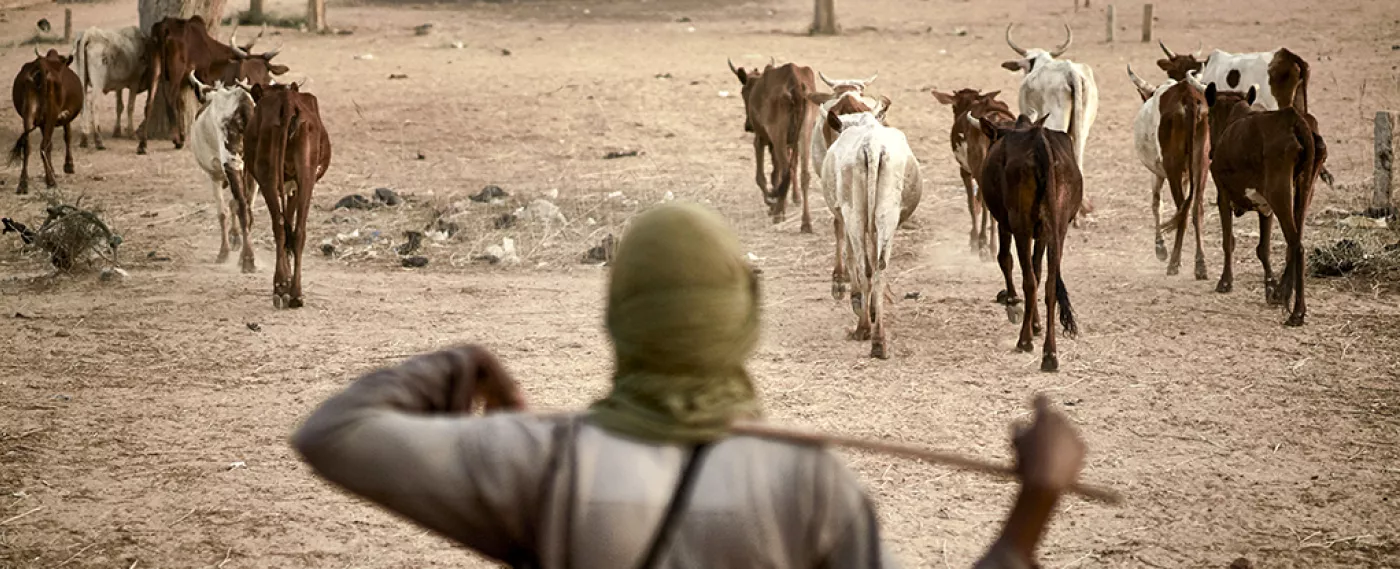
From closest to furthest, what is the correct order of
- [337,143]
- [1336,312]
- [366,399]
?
1. [366,399]
2. [1336,312]
3. [337,143]

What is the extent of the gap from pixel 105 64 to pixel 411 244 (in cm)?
743

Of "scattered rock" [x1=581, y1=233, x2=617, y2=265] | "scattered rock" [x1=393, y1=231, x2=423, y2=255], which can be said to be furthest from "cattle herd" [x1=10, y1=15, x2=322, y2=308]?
"scattered rock" [x1=581, y1=233, x2=617, y2=265]

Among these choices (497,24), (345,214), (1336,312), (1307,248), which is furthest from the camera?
(497,24)

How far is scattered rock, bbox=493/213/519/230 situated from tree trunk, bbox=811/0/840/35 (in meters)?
13.9

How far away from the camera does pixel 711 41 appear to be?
24.4 meters

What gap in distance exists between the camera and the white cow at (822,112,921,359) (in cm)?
892

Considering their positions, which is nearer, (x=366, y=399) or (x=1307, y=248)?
(x=366, y=399)

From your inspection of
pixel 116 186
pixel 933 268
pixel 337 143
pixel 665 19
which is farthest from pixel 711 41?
pixel 933 268

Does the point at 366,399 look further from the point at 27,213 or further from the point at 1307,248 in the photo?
the point at 27,213

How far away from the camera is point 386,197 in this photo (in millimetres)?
13727

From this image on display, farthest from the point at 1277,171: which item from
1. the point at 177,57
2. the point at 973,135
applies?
the point at 177,57

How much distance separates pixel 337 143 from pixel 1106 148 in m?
8.66

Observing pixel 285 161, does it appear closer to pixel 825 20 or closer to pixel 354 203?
pixel 354 203

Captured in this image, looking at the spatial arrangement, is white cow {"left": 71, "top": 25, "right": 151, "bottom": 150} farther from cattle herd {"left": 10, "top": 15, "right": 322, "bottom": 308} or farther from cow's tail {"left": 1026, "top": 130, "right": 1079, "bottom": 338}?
cow's tail {"left": 1026, "top": 130, "right": 1079, "bottom": 338}
